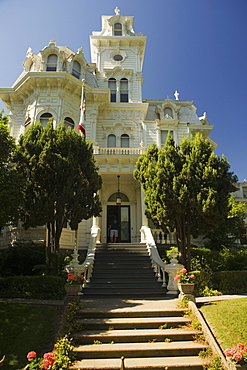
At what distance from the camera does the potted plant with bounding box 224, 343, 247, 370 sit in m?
4.95

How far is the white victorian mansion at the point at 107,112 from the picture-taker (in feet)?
58.4

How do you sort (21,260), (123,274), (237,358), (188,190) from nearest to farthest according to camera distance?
1. (237,358)
2. (123,274)
3. (188,190)
4. (21,260)

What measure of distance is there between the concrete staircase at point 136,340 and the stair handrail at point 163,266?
2294 millimetres

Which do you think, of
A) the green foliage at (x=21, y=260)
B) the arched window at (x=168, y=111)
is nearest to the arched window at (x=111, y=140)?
the arched window at (x=168, y=111)

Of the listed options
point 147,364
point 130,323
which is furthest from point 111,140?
point 147,364

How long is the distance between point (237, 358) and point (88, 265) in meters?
7.42

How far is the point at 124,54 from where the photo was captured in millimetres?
23609

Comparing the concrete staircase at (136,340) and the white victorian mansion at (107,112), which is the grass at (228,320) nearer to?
the concrete staircase at (136,340)

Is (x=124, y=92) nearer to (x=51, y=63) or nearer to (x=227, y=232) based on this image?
(x=51, y=63)

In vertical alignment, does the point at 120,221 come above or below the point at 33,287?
above

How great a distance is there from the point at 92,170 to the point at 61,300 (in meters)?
5.77

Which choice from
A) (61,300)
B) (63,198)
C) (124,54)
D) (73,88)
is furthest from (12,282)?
(124,54)

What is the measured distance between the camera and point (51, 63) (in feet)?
64.5

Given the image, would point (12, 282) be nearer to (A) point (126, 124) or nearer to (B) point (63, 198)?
(B) point (63, 198)
